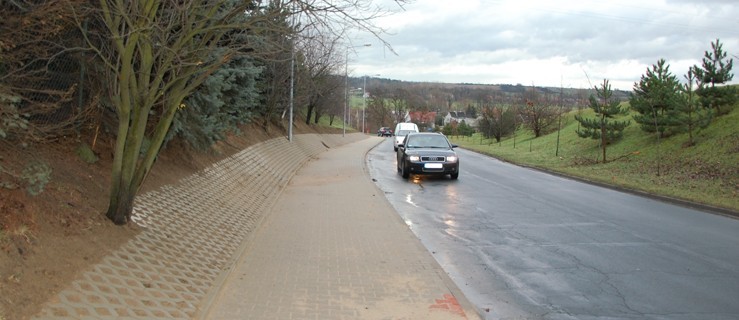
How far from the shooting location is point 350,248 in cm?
715

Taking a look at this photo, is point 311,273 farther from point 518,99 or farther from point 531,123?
point 518,99

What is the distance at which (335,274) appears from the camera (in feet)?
19.3

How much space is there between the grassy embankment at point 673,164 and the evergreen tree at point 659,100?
845mm

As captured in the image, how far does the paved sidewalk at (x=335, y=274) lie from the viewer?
15.6 feet

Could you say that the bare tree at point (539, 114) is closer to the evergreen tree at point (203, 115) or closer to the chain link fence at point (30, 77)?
the evergreen tree at point (203, 115)

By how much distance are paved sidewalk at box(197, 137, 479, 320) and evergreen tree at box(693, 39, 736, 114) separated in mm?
18567

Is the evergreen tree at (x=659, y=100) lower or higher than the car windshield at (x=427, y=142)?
higher

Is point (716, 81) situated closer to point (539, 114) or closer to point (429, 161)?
point (429, 161)

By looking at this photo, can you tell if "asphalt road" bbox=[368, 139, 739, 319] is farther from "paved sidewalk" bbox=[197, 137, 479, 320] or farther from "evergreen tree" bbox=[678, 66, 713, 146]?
Answer: "evergreen tree" bbox=[678, 66, 713, 146]

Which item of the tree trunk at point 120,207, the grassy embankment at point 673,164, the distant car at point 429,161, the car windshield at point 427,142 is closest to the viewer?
the tree trunk at point 120,207

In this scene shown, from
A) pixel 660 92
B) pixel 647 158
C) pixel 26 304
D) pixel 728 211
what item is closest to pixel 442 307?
pixel 26 304

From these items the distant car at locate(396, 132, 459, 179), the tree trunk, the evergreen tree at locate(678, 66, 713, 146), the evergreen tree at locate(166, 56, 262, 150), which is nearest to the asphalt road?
the distant car at locate(396, 132, 459, 179)

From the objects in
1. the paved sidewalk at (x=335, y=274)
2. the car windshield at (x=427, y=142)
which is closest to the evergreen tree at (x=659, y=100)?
the car windshield at (x=427, y=142)

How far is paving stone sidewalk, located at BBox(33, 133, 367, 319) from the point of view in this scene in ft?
13.2
